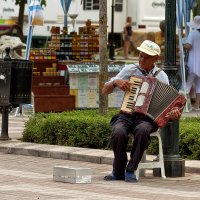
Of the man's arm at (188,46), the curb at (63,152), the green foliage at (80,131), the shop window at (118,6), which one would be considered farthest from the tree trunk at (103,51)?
the shop window at (118,6)

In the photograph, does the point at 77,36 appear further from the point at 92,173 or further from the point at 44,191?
the point at 44,191

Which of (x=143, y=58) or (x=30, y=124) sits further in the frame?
(x=30, y=124)

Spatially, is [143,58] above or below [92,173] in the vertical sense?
above

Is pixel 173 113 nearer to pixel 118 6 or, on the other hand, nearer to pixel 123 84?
pixel 123 84

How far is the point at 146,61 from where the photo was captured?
12477mm

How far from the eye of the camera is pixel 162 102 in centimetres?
1238

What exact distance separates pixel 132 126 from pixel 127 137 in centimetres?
18

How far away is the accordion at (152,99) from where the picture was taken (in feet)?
40.3

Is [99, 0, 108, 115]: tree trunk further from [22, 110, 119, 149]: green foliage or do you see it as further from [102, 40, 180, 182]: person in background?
[102, 40, 180, 182]: person in background

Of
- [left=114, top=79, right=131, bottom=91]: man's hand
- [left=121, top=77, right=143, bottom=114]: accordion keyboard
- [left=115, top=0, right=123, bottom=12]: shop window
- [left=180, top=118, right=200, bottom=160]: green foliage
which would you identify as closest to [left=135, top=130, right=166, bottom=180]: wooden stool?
[left=121, top=77, right=143, bottom=114]: accordion keyboard

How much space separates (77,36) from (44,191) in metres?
15.8

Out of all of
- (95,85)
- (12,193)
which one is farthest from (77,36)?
(12,193)

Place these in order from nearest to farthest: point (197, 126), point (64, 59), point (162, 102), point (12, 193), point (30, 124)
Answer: point (12, 193) → point (162, 102) → point (197, 126) → point (30, 124) → point (64, 59)

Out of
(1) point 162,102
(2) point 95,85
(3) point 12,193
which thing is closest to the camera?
(3) point 12,193
